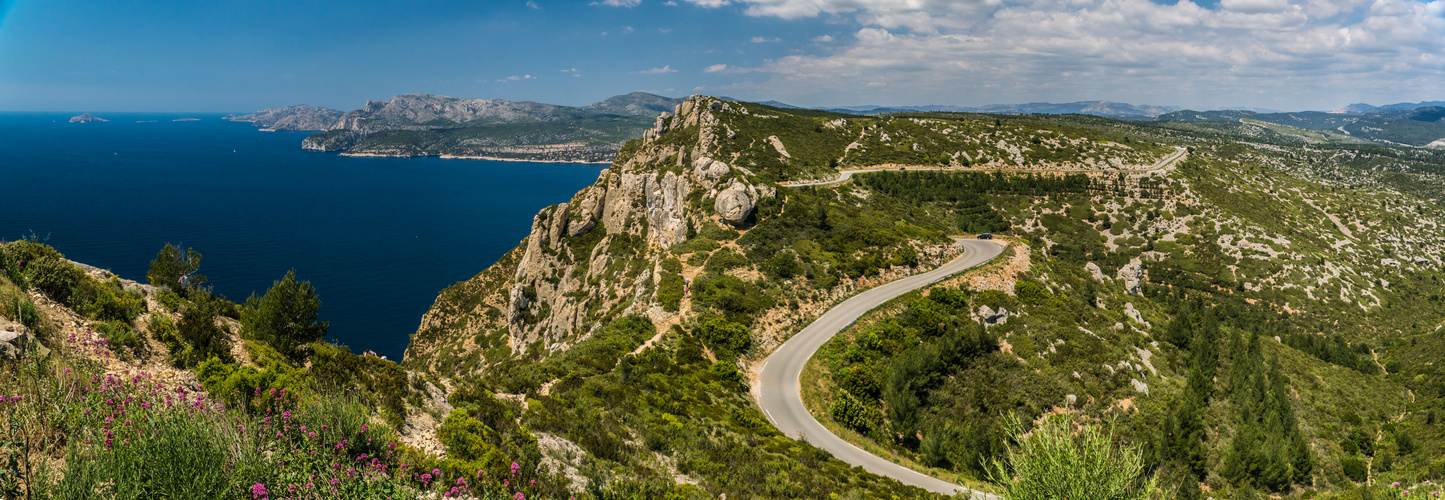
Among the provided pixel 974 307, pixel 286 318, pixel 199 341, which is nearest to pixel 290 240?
pixel 286 318

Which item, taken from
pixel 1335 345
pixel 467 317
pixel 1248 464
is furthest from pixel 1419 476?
pixel 467 317

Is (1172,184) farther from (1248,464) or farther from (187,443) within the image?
(187,443)

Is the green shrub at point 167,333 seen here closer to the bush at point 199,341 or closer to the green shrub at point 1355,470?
the bush at point 199,341

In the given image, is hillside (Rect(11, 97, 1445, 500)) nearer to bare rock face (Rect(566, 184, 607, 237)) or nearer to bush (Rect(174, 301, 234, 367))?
bush (Rect(174, 301, 234, 367))

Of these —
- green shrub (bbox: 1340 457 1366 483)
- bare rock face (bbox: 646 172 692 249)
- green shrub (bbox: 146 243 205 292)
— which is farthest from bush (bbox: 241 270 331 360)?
green shrub (bbox: 1340 457 1366 483)

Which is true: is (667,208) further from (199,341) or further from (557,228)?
(199,341)

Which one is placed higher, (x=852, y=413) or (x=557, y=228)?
(x=557, y=228)
